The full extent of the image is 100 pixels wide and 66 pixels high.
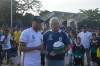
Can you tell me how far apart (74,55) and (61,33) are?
3.88 meters

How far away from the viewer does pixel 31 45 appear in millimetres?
4934

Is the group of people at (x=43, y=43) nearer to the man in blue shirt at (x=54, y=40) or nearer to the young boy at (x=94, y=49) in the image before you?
the man in blue shirt at (x=54, y=40)

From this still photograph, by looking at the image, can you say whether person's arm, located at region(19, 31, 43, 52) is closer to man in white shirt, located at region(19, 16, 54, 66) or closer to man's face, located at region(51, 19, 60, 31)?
man in white shirt, located at region(19, 16, 54, 66)

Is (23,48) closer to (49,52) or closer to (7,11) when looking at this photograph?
(49,52)

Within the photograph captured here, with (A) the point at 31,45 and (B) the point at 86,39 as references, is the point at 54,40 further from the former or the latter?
(B) the point at 86,39

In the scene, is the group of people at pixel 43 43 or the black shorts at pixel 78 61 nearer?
the group of people at pixel 43 43

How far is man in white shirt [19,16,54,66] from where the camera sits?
4.88 meters

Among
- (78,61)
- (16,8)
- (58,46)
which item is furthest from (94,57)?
(16,8)

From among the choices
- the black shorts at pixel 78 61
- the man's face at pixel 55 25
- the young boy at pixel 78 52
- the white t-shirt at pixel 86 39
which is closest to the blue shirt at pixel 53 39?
the man's face at pixel 55 25

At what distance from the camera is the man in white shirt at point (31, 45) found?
4.88 m

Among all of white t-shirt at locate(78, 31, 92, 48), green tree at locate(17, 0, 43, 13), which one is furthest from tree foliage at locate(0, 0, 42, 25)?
white t-shirt at locate(78, 31, 92, 48)

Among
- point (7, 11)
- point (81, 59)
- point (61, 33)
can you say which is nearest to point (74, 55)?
point (81, 59)

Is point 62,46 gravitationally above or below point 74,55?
above

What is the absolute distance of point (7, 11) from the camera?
48.2 meters
